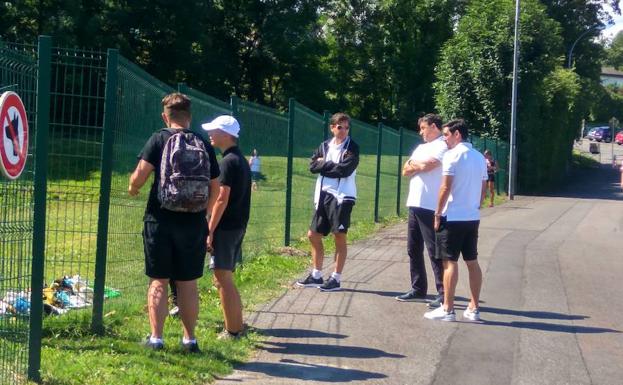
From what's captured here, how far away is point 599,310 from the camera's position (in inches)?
366

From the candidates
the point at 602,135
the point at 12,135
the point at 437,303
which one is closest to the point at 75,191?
the point at 12,135

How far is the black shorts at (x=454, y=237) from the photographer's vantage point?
805 centimetres

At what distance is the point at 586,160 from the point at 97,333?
6000 cm

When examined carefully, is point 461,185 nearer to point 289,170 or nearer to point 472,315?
point 472,315

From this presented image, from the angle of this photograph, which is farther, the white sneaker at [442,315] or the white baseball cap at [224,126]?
the white sneaker at [442,315]

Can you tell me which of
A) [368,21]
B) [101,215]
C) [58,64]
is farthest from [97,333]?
[368,21]

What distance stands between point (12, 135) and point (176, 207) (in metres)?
1.59

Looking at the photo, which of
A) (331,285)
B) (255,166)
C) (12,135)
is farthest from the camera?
(255,166)

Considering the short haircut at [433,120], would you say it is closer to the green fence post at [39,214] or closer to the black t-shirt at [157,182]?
the black t-shirt at [157,182]

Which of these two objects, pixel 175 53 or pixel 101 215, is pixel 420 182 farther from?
pixel 175 53

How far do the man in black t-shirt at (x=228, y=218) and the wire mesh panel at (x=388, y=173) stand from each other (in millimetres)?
10914

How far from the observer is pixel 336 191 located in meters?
9.34

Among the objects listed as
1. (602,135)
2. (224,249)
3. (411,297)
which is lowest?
(411,297)

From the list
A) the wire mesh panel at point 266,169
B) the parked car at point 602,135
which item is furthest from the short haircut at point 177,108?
the parked car at point 602,135
